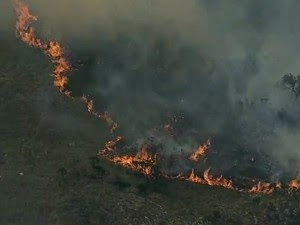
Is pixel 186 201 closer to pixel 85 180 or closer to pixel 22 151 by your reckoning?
pixel 85 180

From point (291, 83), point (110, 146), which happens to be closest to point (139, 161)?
point (110, 146)

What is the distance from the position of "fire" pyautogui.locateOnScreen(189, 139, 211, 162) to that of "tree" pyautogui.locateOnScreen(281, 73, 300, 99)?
9.20 m

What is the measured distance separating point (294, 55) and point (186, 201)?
18990 mm

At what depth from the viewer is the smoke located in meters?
50.8

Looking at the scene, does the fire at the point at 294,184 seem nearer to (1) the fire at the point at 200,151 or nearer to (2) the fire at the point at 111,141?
(2) the fire at the point at 111,141

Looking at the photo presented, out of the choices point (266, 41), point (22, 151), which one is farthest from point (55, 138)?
point (266, 41)

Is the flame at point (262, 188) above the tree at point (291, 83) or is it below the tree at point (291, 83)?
below

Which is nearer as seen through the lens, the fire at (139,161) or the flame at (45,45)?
the fire at (139,161)

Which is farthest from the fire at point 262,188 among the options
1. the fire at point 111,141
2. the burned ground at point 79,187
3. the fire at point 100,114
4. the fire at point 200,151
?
the fire at point 100,114

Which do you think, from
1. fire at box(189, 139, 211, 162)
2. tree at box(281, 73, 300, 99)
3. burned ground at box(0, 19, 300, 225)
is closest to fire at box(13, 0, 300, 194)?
fire at box(189, 139, 211, 162)

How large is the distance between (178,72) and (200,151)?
30.1ft

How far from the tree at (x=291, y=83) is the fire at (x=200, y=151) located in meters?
9.20

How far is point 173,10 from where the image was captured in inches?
2399

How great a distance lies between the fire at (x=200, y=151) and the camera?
159 feet
